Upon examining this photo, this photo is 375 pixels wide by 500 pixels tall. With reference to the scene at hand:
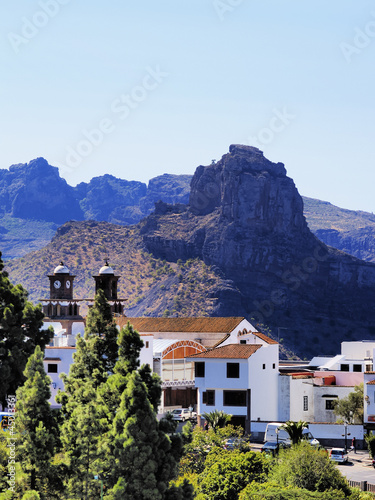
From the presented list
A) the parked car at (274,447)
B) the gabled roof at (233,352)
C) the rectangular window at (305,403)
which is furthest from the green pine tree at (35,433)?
the rectangular window at (305,403)

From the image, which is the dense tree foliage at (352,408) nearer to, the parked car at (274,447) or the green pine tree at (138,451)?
the parked car at (274,447)

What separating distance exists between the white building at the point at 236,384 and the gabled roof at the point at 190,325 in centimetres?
1291

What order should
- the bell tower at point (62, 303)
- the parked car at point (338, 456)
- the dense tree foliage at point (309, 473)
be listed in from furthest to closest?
the bell tower at point (62, 303) → the parked car at point (338, 456) → the dense tree foliage at point (309, 473)

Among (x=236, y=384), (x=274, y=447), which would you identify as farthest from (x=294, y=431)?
(x=236, y=384)

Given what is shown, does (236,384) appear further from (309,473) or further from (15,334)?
(309,473)

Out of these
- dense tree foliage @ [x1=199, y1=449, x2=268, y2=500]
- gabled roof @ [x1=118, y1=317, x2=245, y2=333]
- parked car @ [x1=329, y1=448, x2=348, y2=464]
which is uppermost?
gabled roof @ [x1=118, y1=317, x2=245, y2=333]

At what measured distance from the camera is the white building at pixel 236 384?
2830 inches

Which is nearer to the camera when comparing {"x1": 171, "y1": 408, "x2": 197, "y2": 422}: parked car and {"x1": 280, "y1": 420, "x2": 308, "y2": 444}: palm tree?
{"x1": 280, "y1": 420, "x2": 308, "y2": 444}: palm tree

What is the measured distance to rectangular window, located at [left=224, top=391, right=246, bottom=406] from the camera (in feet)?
236

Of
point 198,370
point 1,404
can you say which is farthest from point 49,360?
point 1,404

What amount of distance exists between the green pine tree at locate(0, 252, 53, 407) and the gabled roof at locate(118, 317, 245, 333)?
3029 centimetres

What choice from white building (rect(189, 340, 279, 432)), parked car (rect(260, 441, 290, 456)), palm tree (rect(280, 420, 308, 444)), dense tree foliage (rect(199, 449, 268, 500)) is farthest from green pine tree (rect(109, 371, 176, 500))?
white building (rect(189, 340, 279, 432))

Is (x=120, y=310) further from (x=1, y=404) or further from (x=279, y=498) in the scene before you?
(x=279, y=498)

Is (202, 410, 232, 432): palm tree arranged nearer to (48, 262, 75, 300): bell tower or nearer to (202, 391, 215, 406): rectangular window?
(202, 391, 215, 406): rectangular window
